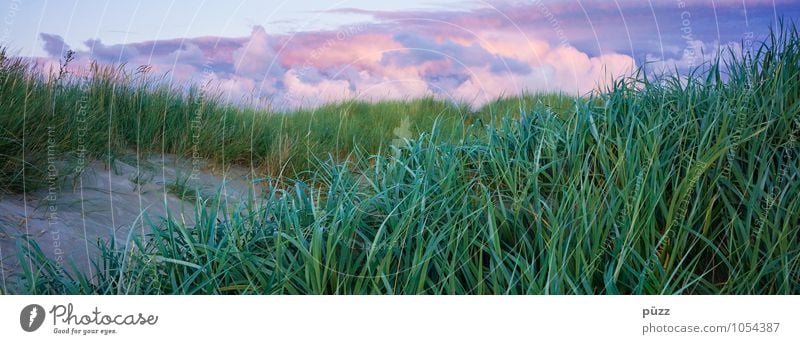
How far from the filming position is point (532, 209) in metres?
2.24

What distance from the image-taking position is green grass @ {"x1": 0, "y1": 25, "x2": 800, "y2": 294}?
2.11 meters

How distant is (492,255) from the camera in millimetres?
2148

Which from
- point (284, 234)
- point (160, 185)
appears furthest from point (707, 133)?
point (160, 185)

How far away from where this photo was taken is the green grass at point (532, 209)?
6.91 feet

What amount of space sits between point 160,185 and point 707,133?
211 centimetres

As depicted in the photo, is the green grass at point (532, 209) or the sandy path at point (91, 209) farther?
the sandy path at point (91, 209)
